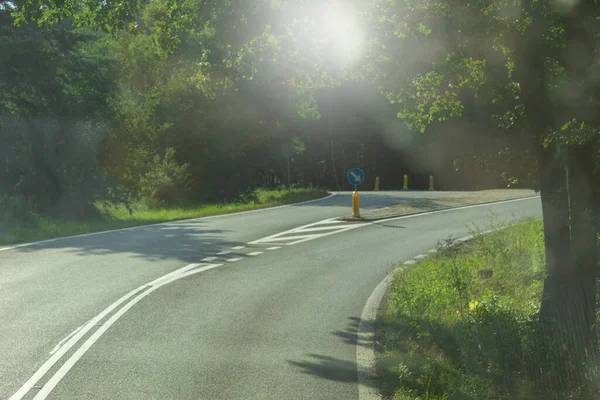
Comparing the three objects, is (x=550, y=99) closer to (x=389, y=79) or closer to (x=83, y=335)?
(x=389, y=79)

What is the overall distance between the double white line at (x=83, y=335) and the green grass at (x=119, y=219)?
22.7 ft

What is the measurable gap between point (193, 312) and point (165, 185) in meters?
23.4

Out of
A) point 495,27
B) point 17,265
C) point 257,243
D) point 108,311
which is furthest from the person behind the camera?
point 257,243

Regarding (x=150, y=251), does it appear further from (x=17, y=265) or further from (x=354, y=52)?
(x=354, y=52)

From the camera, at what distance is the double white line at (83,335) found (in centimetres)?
714

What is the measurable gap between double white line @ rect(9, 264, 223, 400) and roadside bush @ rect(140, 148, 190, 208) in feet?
64.6

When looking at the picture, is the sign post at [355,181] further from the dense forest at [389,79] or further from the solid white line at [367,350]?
the solid white line at [367,350]

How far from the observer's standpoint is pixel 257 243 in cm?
1877

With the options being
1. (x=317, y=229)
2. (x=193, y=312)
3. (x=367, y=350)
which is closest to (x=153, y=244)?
(x=317, y=229)

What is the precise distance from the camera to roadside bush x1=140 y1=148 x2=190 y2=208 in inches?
1328

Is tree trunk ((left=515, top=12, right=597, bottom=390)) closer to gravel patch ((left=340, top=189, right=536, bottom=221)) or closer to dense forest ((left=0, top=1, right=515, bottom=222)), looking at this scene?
dense forest ((left=0, top=1, right=515, bottom=222))

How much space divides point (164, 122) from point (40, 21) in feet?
86.1

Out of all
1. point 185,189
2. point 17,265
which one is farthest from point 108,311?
point 185,189

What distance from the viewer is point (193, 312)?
10.7 m
